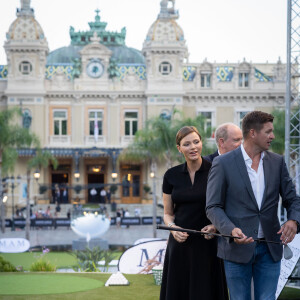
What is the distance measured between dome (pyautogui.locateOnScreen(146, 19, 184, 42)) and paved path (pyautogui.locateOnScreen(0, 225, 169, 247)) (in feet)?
52.5

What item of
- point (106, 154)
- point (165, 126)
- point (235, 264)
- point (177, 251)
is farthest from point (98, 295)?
point (106, 154)

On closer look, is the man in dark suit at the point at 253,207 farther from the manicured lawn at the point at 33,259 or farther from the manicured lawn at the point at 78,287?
the manicured lawn at the point at 33,259

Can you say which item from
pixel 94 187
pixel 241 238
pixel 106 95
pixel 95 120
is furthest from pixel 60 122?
pixel 241 238

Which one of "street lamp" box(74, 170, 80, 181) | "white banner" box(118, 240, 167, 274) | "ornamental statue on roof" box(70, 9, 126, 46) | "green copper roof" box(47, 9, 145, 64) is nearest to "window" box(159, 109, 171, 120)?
"green copper roof" box(47, 9, 145, 64)

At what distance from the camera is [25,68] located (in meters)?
51.9

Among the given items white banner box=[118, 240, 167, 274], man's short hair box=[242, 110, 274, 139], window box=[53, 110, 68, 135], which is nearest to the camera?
man's short hair box=[242, 110, 274, 139]

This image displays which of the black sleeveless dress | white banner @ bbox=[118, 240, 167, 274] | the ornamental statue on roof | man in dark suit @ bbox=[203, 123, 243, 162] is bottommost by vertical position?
white banner @ bbox=[118, 240, 167, 274]

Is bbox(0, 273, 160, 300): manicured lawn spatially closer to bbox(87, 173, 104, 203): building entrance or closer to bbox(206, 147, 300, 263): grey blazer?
bbox(206, 147, 300, 263): grey blazer

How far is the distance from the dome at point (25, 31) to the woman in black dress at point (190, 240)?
4685 centimetres

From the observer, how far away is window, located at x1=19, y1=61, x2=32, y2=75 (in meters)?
51.8

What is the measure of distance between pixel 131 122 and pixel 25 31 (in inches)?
401

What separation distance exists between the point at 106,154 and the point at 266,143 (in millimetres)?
46497

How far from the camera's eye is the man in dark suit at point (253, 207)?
17.7ft

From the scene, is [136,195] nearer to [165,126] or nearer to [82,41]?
[165,126]
